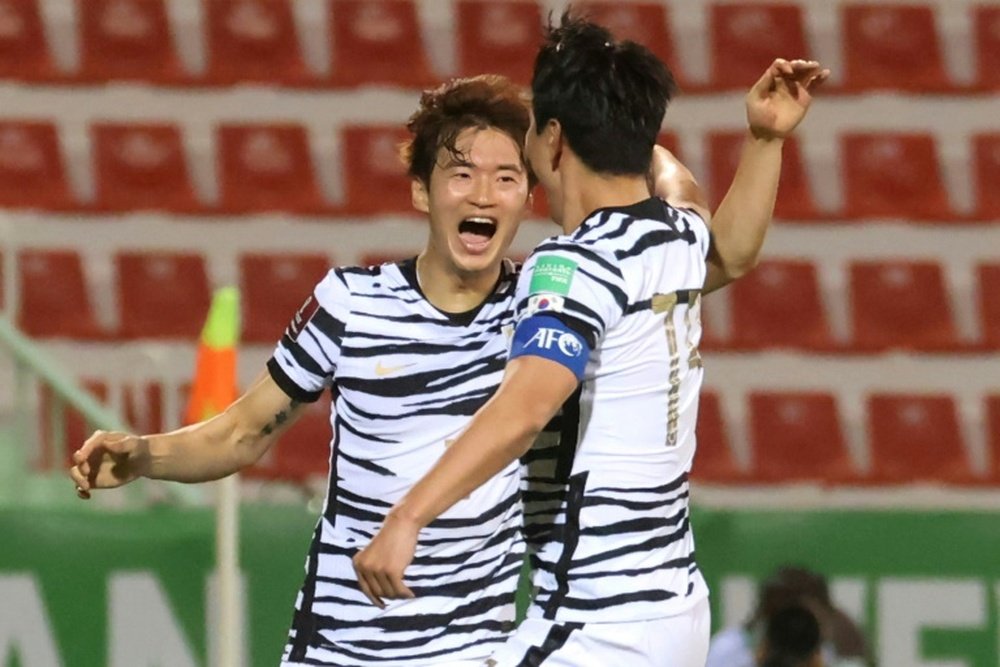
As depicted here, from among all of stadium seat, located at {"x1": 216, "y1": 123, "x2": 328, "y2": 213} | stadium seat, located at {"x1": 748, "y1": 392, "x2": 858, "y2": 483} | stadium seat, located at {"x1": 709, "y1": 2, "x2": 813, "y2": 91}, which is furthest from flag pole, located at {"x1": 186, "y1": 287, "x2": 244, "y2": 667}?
stadium seat, located at {"x1": 709, "y1": 2, "x2": 813, "y2": 91}

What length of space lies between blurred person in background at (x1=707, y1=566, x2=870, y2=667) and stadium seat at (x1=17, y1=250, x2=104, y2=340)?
4.23 m

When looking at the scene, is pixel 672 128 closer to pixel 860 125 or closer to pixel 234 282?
pixel 860 125

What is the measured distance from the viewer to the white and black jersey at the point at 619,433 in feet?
8.97

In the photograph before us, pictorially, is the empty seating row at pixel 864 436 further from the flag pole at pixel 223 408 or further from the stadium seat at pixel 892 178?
the flag pole at pixel 223 408

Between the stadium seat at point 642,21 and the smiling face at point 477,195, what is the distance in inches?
231

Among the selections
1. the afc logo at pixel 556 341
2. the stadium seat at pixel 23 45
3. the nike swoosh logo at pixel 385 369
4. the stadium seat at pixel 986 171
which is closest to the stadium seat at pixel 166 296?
the stadium seat at pixel 23 45

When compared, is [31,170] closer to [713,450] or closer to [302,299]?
[302,299]

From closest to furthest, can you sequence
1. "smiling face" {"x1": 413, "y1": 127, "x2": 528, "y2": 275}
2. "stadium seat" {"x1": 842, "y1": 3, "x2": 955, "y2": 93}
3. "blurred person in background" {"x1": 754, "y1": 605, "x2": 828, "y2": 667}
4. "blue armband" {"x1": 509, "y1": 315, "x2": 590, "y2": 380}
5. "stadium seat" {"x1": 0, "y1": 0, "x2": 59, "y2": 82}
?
1. "blue armband" {"x1": 509, "y1": 315, "x2": 590, "y2": 380}
2. "smiling face" {"x1": 413, "y1": 127, "x2": 528, "y2": 275}
3. "blurred person in background" {"x1": 754, "y1": 605, "x2": 828, "y2": 667}
4. "stadium seat" {"x1": 0, "y1": 0, "x2": 59, "y2": 82}
5. "stadium seat" {"x1": 842, "y1": 3, "x2": 955, "y2": 93}

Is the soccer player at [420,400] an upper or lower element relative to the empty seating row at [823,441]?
lower

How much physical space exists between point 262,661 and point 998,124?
5070 millimetres

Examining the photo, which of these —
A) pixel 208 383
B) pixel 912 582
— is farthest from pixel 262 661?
pixel 912 582

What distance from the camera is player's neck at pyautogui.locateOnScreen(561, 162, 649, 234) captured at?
285 cm

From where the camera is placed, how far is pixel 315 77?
30.0 ft

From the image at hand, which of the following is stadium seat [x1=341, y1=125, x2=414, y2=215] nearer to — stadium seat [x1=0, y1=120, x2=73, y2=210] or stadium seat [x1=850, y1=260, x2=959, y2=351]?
stadium seat [x1=0, y1=120, x2=73, y2=210]
